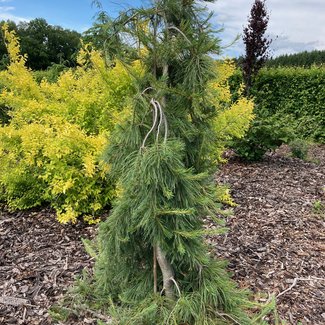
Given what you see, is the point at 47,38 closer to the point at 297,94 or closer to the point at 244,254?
the point at 297,94

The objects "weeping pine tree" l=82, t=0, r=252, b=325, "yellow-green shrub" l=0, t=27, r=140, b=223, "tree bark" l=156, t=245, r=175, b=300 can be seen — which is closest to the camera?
"weeping pine tree" l=82, t=0, r=252, b=325

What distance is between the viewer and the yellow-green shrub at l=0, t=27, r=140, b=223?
10.7 ft

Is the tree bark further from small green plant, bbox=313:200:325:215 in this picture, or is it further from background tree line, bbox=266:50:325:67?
background tree line, bbox=266:50:325:67

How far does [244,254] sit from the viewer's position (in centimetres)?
303

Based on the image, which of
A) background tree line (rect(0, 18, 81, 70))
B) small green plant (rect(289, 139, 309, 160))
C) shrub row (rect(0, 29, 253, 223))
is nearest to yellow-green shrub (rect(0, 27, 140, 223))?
shrub row (rect(0, 29, 253, 223))

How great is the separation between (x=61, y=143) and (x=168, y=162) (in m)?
1.85

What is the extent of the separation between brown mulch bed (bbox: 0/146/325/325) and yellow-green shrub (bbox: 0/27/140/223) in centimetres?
24

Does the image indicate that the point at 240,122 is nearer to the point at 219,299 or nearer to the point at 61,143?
the point at 61,143

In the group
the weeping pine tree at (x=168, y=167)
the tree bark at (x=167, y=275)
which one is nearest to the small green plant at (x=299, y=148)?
the weeping pine tree at (x=168, y=167)

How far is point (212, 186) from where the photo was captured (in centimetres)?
198

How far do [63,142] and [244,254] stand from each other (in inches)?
68.6

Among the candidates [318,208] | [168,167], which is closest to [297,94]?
[318,208]

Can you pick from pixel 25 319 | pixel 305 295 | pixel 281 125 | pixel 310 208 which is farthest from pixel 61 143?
pixel 281 125

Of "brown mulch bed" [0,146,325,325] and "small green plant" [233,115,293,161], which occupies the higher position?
"small green plant" [233,115,293,161]
